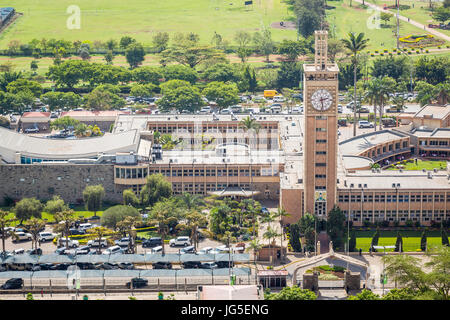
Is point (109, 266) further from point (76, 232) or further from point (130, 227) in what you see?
point (76, 232)

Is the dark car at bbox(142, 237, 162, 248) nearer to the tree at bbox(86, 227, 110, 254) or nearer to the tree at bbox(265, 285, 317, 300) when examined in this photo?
the tree at bbox(86, 227, 110, 254)

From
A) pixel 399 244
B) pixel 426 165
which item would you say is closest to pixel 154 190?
pixel 399 244

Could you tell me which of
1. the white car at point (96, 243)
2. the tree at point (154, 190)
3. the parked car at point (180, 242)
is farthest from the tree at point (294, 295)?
the tree at point (154, 190)

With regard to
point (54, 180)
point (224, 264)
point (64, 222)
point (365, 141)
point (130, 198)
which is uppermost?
point (365, 141)

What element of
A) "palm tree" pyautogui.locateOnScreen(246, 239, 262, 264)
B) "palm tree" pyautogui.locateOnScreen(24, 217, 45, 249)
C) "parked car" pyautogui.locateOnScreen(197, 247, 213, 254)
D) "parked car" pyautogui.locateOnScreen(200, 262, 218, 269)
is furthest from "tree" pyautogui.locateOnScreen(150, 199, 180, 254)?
"palm tree" pyautogui.locateOnScreen(24, 217, 45, 249)
